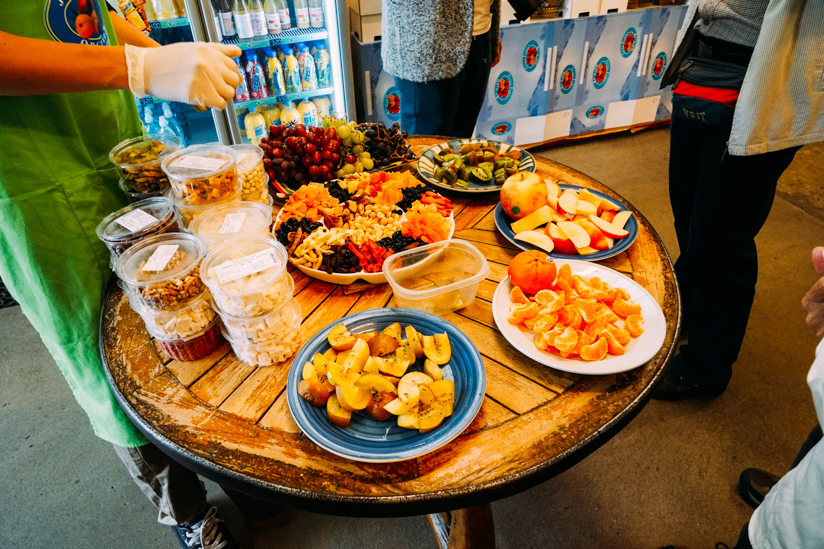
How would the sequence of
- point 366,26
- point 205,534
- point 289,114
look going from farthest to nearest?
point 289,114
point 366,26
point 205,534

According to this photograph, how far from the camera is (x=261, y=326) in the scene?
0.96m

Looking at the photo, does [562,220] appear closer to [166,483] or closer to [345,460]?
[345,460]

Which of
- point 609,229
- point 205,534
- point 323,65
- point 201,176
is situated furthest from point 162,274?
point 323,65

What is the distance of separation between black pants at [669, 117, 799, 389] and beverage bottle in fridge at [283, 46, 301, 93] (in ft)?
7.45

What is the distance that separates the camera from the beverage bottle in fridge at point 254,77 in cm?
285

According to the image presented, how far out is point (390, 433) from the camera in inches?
33.3

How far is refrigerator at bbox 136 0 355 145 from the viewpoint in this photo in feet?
8.34

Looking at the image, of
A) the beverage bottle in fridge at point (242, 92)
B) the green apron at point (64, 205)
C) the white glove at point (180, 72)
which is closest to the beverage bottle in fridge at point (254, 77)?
the beverage bottle in fridge at point (242, 92)

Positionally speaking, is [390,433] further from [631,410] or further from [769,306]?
[769,306]

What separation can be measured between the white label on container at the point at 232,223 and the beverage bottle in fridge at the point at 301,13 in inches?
93.0

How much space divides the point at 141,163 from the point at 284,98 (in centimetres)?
210

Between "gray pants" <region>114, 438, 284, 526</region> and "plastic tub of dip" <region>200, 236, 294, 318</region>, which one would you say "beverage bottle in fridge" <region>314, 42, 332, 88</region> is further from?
"gray pants" <region>114, 438, 284, 526</region>

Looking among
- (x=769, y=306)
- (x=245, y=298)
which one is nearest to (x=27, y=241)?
(x=245, y=298)

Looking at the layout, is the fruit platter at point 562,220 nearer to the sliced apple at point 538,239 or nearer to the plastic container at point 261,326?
the sliced apple at point 538,239
